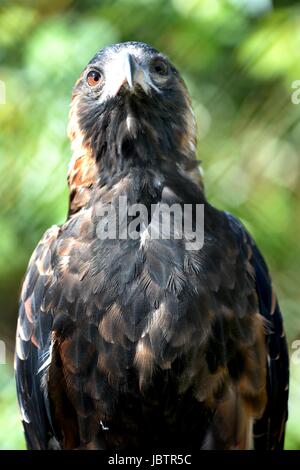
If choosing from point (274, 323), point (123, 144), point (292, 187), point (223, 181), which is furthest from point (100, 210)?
point (292, 187)

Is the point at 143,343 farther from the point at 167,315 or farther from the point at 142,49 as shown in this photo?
the point at 142,49

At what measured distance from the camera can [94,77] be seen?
320 centimetres

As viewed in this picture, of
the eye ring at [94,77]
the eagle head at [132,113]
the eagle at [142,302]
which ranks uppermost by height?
the eye ring at [94,77]

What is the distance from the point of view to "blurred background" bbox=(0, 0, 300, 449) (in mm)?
4078

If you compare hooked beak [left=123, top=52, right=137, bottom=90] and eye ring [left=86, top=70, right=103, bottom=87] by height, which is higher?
eye ring [left=86, top=70, right=103, bottom=87]

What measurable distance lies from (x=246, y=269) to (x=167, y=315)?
1.35 feet

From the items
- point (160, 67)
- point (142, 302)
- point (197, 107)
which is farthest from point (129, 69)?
point (197, 107)

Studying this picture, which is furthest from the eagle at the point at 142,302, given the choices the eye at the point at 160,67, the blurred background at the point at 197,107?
the blurred background at the point at 197,107

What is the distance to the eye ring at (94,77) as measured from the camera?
125 inches

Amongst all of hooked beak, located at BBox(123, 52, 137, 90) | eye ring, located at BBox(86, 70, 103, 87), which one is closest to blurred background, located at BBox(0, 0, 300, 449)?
eye ring, located at BBox(86, 70, 103, 87)

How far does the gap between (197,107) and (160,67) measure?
112cm

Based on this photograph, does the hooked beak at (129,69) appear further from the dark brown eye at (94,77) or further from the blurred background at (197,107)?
the blurred background at (197,107)

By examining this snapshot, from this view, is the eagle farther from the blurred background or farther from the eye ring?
the blurred background
